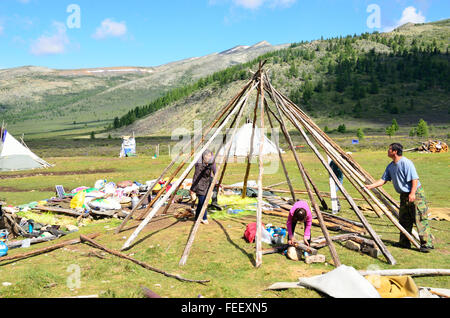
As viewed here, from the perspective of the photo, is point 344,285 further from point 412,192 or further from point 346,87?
point 346,87

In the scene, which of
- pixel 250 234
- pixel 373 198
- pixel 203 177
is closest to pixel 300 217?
pixel 250 234

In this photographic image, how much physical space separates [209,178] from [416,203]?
178 inches

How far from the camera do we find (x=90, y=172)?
2305 centimetres

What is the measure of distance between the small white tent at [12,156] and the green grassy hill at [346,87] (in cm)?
4929

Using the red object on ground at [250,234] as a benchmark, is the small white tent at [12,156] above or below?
above

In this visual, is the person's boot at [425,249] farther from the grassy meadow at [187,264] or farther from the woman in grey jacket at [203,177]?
the woman in grey jacket at [203,177]

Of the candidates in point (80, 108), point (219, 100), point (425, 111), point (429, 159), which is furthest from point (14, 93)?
point (429, 159)

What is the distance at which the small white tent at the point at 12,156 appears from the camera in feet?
79.8

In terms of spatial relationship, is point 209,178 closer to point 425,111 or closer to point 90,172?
point 90,172

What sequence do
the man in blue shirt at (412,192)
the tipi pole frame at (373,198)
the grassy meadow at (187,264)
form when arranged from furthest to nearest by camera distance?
the tipi pole frame at (373,198), the man in blue shirt at (412,192), the grassy meadow at (187,264)

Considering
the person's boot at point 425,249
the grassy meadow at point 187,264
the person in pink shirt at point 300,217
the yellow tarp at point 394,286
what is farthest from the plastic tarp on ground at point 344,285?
the person's boot at point 425,249

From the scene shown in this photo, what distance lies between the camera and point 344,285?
4.43 metres

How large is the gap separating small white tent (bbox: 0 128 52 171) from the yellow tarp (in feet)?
84.2

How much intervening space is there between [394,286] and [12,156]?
2619cm
